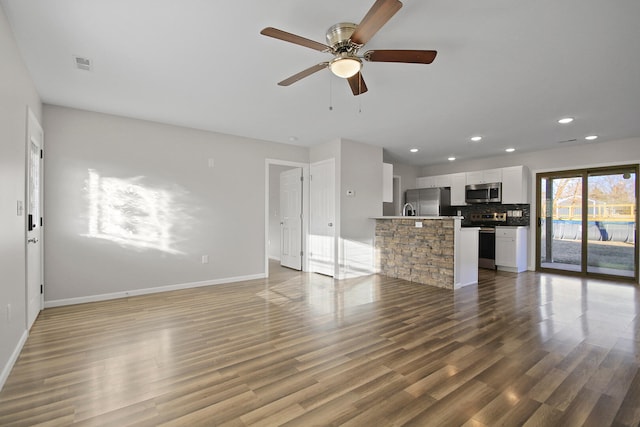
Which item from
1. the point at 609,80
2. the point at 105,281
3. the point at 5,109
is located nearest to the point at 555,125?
the point at 609,80

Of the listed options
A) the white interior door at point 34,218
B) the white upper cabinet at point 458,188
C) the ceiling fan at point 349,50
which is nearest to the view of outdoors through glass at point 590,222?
the white upper cabinet at point 458,188

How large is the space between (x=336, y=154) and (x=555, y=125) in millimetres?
3342

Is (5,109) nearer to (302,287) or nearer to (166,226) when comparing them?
(166,226)

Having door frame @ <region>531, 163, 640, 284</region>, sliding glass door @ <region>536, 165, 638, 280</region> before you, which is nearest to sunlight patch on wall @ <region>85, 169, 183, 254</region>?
door frame @ <region>531, 163, 640, 284</region>

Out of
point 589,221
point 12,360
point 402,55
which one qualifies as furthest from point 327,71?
point 589,221

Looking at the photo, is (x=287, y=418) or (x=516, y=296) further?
(x=516, y=296)

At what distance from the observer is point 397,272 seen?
18.4 feet

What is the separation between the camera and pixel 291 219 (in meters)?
6.58

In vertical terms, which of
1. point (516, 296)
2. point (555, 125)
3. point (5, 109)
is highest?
point (555, 125)

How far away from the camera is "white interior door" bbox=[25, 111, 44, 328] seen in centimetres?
300

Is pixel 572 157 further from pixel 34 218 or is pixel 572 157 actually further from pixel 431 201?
pixel 34 218

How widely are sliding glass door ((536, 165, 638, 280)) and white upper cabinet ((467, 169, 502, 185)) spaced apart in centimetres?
74

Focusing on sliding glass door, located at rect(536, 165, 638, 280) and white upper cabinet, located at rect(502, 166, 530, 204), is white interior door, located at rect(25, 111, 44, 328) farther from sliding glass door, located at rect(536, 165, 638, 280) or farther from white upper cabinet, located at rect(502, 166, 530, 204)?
sliding glass door, located at rect(536, 165, 638, 280)

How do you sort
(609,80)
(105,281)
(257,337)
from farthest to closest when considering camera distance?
(105,281) < (609,80) < (257,337)
